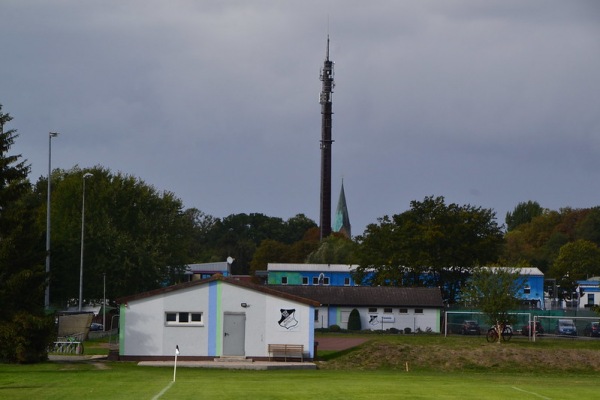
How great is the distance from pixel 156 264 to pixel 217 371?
154 feet

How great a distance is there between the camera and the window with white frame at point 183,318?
4872cm

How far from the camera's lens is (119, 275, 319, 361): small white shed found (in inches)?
1907

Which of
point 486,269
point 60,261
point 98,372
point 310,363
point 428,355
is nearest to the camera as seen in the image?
point 98,372

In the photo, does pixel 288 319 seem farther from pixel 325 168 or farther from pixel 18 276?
pixel 325 168

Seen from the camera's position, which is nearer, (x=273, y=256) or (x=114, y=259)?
(x=114, y=259)

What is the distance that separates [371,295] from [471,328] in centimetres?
1149

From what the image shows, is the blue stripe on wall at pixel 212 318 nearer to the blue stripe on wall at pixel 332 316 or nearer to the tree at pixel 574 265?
the blue stripe on wall at pixel 332 316

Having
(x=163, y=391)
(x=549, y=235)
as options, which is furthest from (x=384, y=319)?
(x=549, y=235)

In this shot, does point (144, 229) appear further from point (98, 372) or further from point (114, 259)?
point (98, 372)

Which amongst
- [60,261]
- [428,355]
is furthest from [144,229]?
[428,355]

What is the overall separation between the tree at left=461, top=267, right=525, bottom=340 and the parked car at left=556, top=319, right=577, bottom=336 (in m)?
12.7

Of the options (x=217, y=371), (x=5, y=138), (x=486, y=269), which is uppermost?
(x=5, y=138)

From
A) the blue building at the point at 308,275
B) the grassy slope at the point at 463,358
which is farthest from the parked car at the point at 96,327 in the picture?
the blue building at the point at 308,275

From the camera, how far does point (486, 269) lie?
60.1 meters
